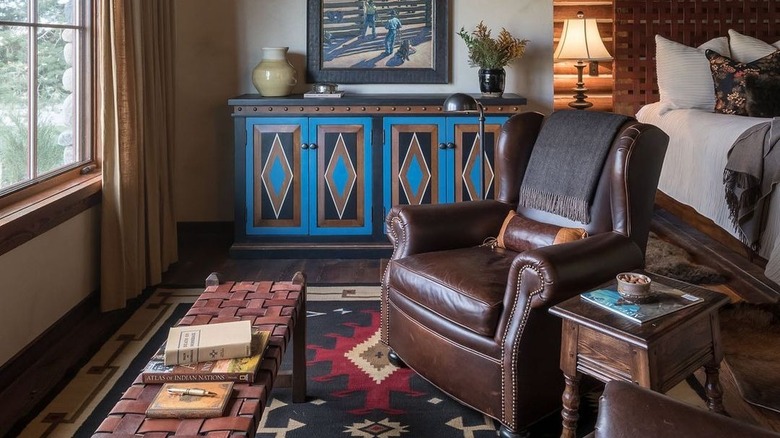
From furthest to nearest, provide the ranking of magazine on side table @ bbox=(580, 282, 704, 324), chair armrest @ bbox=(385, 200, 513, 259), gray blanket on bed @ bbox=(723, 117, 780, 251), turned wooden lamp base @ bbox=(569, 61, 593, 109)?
turned wooden lamp base @ bbox=(569, 61, 593, 109) → gray blanket on bed @ bbox=(723, 117, 780, 251) → chair armrest @ bbox=(385, 200, 513, 259) → magazine on side table @ bbox=(580, 282, 704, 324)

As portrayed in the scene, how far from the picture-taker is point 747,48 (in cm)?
520

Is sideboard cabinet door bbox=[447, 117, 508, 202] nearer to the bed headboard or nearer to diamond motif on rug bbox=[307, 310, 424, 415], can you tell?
the bed headboard

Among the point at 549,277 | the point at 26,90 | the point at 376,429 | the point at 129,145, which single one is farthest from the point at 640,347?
the point at 129,145

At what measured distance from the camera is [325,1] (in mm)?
4906

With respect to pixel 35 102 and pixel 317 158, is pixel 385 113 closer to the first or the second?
pixel 317 158

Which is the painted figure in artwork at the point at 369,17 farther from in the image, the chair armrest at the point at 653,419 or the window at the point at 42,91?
the chair armrest at the point at 653,419

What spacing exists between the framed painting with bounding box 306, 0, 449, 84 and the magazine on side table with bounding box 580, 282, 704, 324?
3.06m

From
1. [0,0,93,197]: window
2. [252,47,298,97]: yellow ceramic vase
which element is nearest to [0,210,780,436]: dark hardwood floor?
[0,0,93,197]: window

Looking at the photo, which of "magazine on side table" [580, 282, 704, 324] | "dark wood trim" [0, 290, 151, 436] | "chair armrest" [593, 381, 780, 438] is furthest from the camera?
"dark wood trim" [0, 290, 151, 436]

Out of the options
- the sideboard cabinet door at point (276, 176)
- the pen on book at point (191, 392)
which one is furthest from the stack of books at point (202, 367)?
the sideboard cabinet door at point (276, 176)

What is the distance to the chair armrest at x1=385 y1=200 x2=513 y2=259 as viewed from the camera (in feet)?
9.76

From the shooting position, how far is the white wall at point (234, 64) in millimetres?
4938

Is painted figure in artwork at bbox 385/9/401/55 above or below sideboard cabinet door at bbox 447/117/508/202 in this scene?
above

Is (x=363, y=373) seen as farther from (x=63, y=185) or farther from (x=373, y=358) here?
(x=63, y=185)
